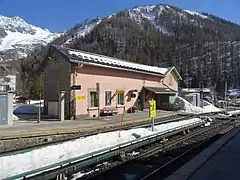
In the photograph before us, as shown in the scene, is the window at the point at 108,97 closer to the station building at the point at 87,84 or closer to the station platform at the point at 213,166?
the station building at the point at 87,84

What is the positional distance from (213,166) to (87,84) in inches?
777

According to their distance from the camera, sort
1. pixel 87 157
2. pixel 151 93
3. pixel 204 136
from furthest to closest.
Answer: pixel 151 93, pixel 204 136, pixel 87 157

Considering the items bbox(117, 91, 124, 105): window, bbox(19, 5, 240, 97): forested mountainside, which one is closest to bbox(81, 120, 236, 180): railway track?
bbox(117, 91, 124, 105): window

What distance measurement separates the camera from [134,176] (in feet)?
31.9

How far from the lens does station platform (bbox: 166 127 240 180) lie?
8.53m

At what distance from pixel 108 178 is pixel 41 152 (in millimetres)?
3117

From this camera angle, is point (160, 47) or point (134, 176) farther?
point (160, 47)

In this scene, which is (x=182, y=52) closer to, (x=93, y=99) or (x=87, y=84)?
(x=93, y=99)

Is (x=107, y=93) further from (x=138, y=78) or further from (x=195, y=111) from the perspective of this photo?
(x=195, y=111)

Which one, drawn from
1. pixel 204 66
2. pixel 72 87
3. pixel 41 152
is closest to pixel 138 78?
pixel 72 87

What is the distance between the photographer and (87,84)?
93.5 feet

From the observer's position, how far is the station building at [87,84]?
88.8 ft

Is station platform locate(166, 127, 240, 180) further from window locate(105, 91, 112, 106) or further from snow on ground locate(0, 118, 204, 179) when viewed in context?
window locate(105, 91, 112, 106)

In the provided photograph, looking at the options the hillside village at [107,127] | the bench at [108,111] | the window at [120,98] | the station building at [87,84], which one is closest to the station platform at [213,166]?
the hillside village at [107,127]
